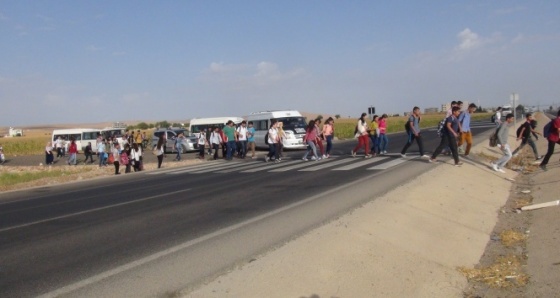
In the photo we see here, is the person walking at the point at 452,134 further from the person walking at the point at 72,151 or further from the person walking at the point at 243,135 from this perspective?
the person walking at the point at 72,151

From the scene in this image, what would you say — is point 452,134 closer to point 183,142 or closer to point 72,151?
point 183,142

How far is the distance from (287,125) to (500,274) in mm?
23989

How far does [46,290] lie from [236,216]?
4271 mm

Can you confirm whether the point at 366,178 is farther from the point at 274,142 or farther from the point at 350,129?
the point at 350,129

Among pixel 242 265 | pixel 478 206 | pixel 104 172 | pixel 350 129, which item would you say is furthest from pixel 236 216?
pixel 350 129

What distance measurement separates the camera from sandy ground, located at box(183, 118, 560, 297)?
5504 mm

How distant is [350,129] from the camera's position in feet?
193

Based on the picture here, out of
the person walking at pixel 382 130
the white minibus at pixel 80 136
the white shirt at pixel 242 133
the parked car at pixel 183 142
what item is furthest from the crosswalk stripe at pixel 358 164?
the white minibus at pixel 80 136

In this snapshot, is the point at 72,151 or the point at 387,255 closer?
the point at 387,255

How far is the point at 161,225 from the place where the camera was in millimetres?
9070

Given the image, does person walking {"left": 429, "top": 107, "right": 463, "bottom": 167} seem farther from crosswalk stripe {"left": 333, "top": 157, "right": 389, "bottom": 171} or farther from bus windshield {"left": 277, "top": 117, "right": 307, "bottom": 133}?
bus windshield {"left": 277, "top": 117, "right": 307, "bottom": 133}

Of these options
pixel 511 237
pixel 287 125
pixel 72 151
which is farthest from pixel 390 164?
pixel 72 151

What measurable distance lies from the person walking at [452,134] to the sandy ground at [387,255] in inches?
169

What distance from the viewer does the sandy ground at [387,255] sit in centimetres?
550
